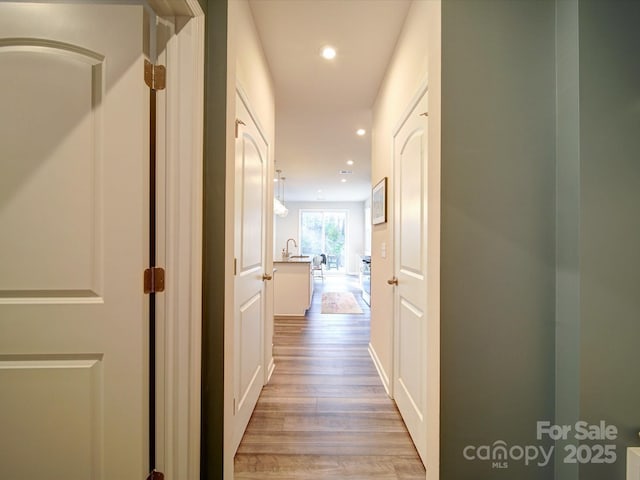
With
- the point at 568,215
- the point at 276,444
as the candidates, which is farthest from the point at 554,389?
the point at 276,444

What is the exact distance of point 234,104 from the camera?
134 centimetres

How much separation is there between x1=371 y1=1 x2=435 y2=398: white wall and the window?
7.89m

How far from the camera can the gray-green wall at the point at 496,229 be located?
116 cm

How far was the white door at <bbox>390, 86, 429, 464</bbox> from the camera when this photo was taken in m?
1.60

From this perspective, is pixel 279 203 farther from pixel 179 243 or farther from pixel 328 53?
pixel 179 243

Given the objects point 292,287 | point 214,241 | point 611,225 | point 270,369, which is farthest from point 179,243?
point 292,287

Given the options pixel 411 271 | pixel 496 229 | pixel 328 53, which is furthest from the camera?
pixel 328 53

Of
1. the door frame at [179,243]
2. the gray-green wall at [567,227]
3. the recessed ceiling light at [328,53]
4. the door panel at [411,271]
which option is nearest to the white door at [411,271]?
the door panel at [411,271]

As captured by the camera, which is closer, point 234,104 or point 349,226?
point 234,104

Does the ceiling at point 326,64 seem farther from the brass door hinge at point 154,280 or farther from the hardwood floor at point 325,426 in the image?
the hardwood floor at point 325,426

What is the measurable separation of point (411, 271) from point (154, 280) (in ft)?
4.71

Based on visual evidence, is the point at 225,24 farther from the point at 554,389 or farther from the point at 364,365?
the point at 364,365

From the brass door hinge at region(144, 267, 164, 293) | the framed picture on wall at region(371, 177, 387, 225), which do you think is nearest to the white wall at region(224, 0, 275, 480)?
the brass door hinge at region(144, 267, 164, 293)

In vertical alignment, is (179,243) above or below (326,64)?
below
